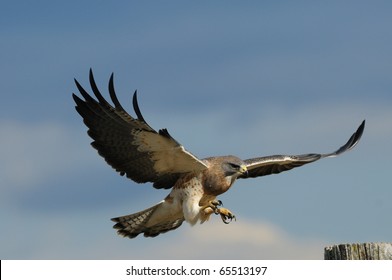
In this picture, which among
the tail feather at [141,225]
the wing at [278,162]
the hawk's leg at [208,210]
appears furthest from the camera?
the wing at [278,162]

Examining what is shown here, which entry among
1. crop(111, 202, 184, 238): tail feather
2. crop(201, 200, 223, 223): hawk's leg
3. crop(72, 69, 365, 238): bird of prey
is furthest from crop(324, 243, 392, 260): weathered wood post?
crop(111, 202, 184, 238): tail feather

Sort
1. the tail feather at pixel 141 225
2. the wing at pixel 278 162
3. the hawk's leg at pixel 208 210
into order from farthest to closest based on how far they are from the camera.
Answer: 1. the wing at pixel 278 162
2. the tail feather at pixel 141 225
3. the hawk's leg at pixel 208 210

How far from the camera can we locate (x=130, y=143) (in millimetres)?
12742

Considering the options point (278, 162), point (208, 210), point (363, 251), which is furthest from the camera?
point (278, 162)

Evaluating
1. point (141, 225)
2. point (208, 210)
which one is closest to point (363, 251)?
point (208, 210)

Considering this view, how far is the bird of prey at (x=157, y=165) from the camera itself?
12531 mm

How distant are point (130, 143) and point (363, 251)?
199 inches

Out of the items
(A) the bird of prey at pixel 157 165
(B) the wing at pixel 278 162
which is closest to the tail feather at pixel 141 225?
(A) the bird of prey at pixel 157 165

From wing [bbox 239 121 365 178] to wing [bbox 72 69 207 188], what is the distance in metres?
1.35

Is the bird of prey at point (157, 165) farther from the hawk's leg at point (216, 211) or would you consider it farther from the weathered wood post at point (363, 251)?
the weathered wood post at point (363, 251)

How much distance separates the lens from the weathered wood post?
8.48 metres

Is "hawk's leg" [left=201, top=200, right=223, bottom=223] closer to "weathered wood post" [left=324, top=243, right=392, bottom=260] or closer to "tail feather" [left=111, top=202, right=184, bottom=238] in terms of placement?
"tail feather" [left=111, top=202, right=184, bottom=238]

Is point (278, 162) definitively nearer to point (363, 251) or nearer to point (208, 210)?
point (208, 210)
